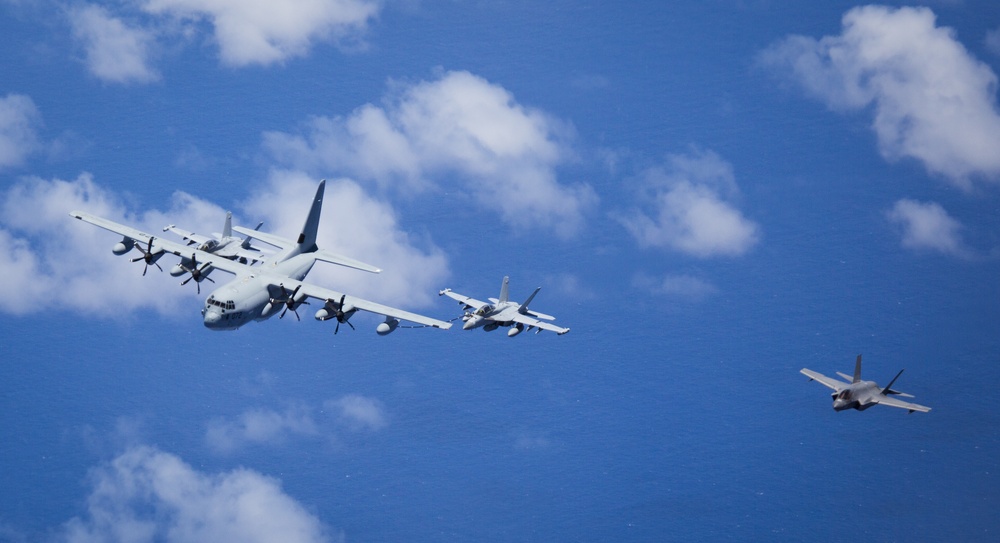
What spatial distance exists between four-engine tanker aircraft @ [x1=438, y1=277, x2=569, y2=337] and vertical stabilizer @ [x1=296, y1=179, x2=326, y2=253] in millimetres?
15119

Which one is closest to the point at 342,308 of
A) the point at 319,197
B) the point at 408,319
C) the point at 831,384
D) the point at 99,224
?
the point at 408,319

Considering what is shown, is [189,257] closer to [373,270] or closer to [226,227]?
[226,227]

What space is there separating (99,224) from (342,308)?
2672 centimetres

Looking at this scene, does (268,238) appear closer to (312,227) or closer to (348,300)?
(312,227)

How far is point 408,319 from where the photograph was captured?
117m

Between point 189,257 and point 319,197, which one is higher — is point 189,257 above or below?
below

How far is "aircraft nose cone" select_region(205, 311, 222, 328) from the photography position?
4459 inches

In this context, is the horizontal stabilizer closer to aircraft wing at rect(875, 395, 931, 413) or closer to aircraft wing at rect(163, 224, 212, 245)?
aircraft wing at rect(163, 224, 212, 245)

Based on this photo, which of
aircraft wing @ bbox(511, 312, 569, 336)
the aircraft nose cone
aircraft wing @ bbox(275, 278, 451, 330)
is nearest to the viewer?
the aircraft nose cone

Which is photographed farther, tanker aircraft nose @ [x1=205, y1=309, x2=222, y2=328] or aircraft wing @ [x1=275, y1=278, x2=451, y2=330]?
aircraft wing @ [x1=275, y1=278, x2=451, y2=330]

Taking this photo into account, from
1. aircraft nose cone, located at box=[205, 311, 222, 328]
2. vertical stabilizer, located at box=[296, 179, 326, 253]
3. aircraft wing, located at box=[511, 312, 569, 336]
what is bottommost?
aircraft nose cone, located at box=[205, 311, 222, 328]

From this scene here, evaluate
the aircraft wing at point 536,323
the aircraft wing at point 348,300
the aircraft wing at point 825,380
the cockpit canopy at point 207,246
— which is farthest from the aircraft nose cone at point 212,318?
the aircraft wing at point 825,380

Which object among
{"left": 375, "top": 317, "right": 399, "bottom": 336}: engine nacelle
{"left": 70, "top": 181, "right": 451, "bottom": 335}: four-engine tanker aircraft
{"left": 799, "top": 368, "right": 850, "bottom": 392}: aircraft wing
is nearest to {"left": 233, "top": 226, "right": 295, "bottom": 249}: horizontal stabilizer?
{"left": 70, "top": 181, "right": 451, "bottom": 335}: four-engine tanker aircraft

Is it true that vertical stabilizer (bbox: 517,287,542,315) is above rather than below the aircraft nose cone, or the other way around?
above
